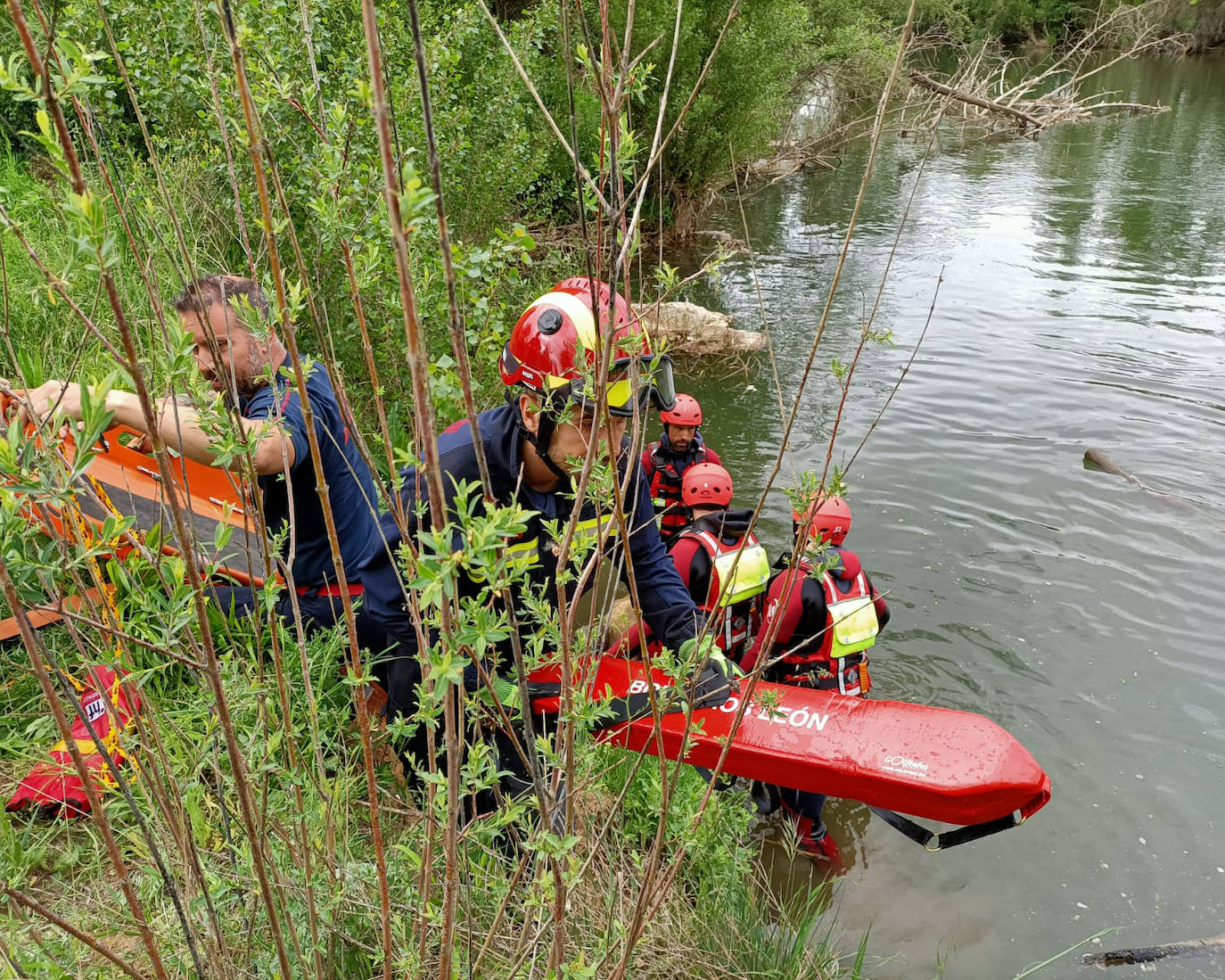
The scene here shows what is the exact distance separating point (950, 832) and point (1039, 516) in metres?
4.19

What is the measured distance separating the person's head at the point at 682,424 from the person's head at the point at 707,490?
2.88 ft

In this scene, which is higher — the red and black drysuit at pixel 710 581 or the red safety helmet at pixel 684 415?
the red safety helmet at pixel 684 415

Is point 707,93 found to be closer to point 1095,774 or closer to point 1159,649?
point 1159,649

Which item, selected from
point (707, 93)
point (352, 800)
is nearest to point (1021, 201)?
point (707, 93)

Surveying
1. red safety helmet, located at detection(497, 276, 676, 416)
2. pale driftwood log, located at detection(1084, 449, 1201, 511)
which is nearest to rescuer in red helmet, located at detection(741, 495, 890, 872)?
red safety helmet, located at detection(497, 276, 676, 416)

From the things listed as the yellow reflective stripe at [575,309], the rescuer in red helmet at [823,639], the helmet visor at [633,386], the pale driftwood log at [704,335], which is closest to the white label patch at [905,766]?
the rescuer in red helmet at [823,639]

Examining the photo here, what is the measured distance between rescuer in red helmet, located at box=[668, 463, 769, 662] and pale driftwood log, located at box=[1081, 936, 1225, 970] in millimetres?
1900

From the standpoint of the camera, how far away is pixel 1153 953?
338cm

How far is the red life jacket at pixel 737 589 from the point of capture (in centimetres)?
343

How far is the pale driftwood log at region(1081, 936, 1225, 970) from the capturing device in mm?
3359

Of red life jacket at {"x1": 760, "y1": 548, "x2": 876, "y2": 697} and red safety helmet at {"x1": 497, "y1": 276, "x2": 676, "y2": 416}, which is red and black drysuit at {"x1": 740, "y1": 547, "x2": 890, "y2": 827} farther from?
red safety helmet at {"x1": 497, "y1": 276, "x2": 676, "y2": 416}

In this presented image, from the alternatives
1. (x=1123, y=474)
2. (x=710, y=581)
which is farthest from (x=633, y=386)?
(x=1123, y=474)

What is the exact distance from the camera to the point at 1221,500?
671cm

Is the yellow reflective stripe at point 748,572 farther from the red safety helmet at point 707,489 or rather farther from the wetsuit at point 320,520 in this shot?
the wetsuit at point 320,520
